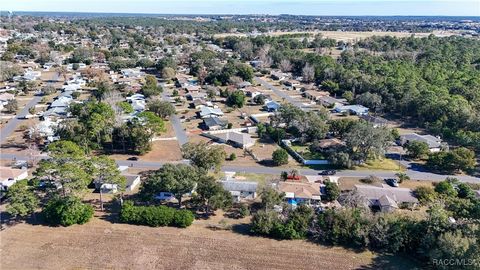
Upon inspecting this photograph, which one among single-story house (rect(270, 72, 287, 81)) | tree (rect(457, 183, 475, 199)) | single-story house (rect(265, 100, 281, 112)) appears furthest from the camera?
single-story house (rect(270, 72, 287, 81))

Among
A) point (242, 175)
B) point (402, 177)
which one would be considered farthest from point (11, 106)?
point (402, 177)

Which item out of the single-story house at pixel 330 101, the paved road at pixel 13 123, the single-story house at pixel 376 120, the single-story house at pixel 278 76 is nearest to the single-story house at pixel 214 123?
the single-story house at pixel 376 120

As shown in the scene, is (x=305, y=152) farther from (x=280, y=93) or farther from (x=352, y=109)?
(x=280, y=93)

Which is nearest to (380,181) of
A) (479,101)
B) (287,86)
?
(479,101)

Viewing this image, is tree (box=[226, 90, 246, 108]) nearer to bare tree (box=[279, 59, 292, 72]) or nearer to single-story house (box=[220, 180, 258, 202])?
single-story house (box=[220, 180, 258, 202])

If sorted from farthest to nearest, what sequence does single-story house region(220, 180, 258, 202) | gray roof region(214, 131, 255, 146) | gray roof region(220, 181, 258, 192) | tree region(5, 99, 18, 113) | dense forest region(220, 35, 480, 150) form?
1. tree region(5, 99, 18, 113)
2. dense forest region(220, 35, 480, 150)
3. gray roof region(214, 131, 255, 146)
4. gray roof region(220, 181, 258, 192)
5. single-story house region(220, 180, 258, 202)

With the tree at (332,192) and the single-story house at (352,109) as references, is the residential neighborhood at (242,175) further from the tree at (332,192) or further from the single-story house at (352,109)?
the single-story house at (352,109)

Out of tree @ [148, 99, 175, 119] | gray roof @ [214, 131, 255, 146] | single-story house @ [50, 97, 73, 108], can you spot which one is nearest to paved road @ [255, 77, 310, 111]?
gray roof @ [214, 131, 255, 146]
